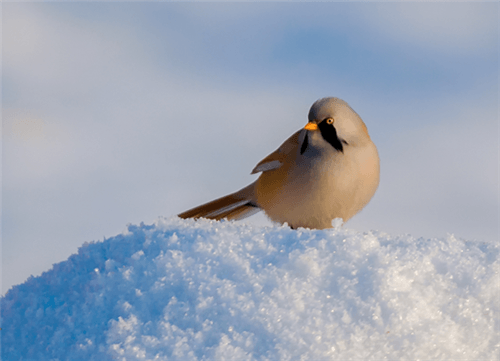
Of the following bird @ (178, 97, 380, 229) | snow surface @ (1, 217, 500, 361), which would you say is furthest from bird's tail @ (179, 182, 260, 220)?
snow surface @ (1, 217, 500, 361)

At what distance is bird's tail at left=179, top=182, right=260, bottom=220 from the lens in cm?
306

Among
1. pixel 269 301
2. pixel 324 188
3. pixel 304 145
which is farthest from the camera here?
Answer: pixel 304 145

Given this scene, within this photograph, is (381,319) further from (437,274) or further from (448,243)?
(448,243)

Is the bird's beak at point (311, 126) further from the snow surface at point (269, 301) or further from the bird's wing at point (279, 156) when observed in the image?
the snow surface at point (269, 301)

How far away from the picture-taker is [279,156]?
2.85 meters

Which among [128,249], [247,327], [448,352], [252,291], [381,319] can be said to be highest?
[128,249]

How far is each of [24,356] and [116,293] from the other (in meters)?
0.47

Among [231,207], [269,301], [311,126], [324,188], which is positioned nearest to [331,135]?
[311,126]

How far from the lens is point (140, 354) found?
5.42 ft

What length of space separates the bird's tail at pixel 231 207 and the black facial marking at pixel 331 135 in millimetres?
629

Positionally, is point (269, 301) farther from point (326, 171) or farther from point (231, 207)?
point (231, 207)

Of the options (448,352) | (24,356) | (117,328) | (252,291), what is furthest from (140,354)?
→ (448,352)

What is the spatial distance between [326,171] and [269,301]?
1.01 m

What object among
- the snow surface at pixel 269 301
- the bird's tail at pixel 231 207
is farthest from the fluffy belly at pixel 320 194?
the snow surface at pixel 269 301
